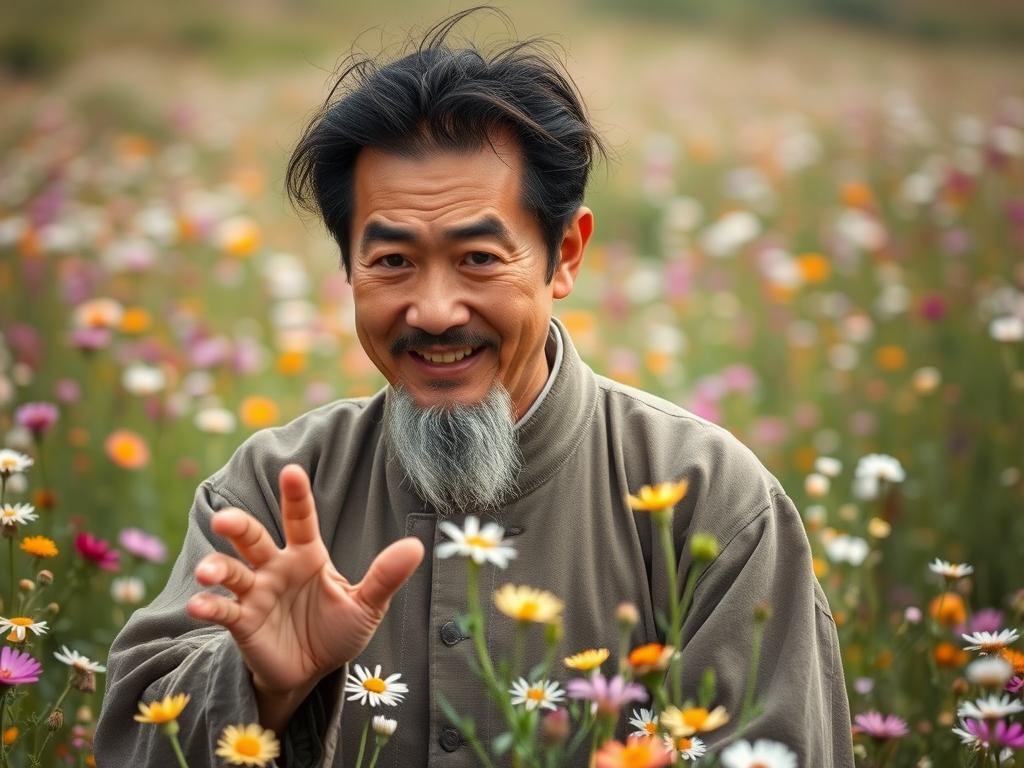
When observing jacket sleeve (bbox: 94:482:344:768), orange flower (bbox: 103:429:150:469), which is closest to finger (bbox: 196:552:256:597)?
jacket sleeve (bbox: 94:482:344:768)

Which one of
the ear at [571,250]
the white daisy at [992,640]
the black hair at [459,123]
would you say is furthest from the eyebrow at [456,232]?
the white daisy at [992,640]

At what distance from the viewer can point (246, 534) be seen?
1.93 meters

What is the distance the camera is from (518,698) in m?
1.96

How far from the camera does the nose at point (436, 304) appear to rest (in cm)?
235

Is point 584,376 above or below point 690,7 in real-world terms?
above

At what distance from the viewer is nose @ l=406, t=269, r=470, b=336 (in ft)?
7.72

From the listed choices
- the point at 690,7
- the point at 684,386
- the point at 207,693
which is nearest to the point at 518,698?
the point at 207,693

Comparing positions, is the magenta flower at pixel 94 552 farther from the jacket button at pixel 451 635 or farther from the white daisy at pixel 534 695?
the white daisy at pixel 534 695

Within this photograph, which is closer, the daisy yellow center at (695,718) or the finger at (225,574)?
the daisy yellow center at (695,718)

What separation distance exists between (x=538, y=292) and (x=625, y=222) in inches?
186

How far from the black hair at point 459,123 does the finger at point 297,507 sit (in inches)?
31.1

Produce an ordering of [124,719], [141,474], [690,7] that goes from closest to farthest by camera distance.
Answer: [124,719]
[141,474]
[690,7]

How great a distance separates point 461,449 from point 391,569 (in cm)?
50

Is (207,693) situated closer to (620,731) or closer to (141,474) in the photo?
(620,731)
